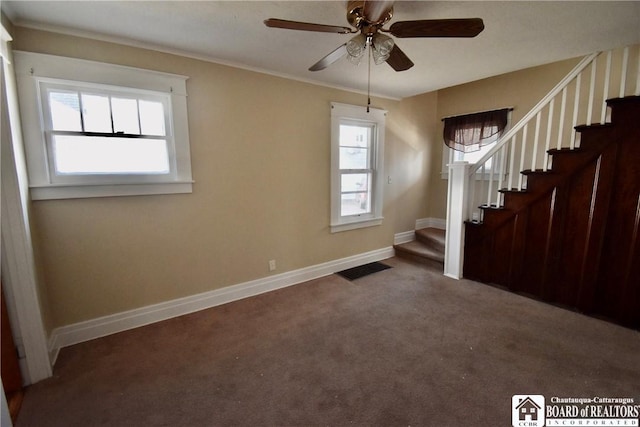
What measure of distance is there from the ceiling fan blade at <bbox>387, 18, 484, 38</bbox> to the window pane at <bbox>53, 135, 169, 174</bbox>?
2074mm

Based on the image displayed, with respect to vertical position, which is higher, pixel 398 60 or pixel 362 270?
pixel 398 60

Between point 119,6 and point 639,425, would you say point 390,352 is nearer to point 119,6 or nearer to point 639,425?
point 639,425

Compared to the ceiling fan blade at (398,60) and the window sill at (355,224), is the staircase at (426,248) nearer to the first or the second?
the window sill at (355,224)

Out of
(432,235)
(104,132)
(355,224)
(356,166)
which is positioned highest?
(104,132)

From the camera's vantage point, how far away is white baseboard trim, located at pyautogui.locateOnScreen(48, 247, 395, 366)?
2.23 metres

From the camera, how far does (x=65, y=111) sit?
210cm

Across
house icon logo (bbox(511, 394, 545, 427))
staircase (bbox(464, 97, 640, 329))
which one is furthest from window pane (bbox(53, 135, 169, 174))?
staircase (bbox(464, 97, 640, 329))

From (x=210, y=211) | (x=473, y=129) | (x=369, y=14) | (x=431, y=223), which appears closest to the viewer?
(x=369, y=14)

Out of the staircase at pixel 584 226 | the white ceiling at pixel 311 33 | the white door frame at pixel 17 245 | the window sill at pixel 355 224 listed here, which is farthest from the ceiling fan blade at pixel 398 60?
the white door frame at pixel 17 245

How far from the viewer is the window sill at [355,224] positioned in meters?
3.66

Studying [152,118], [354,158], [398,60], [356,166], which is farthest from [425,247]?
[152,118]

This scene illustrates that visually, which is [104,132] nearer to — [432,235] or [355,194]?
[355,194]

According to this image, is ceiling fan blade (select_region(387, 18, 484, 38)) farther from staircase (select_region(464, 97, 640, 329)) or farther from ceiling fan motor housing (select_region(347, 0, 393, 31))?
staircase (select_region(464, 97, 640, 329))

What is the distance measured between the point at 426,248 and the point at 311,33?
3253 mm
